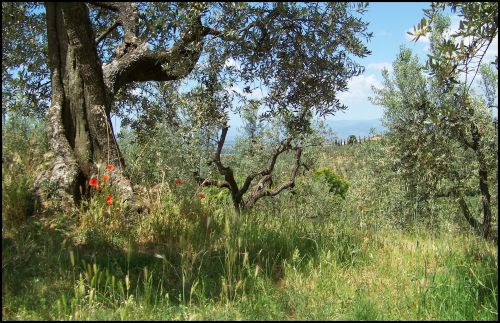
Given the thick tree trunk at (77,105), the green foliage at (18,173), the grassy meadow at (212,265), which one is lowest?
the grassy meadow at (212,265)

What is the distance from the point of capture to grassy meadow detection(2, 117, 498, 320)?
3438 millimetres

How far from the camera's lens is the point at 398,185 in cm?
1484

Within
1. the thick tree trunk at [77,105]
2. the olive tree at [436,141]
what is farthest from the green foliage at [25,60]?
the olive tree at [436,141]

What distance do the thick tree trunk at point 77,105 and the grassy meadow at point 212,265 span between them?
0.40 meters

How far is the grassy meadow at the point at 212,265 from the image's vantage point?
3.44 meters

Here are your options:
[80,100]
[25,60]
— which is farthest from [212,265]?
[25,60]

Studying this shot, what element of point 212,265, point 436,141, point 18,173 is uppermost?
point 436,141

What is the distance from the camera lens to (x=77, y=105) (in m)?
6.53

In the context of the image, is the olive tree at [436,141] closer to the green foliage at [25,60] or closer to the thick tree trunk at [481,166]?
the thick tree trunk at [481,166]

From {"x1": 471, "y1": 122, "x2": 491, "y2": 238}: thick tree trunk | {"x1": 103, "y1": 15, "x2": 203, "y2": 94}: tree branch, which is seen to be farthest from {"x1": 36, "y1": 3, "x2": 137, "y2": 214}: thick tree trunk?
{"x1": 471, "y1": 122, "x2": 491, "y2": 238}: thick tree trunk

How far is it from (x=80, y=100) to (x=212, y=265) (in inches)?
137

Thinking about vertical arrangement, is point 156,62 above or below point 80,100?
above

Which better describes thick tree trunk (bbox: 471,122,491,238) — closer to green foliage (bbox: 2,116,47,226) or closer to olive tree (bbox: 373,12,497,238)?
olive tree (bbox: 373,12,497,238)

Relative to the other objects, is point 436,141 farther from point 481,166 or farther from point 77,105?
point 77,105
